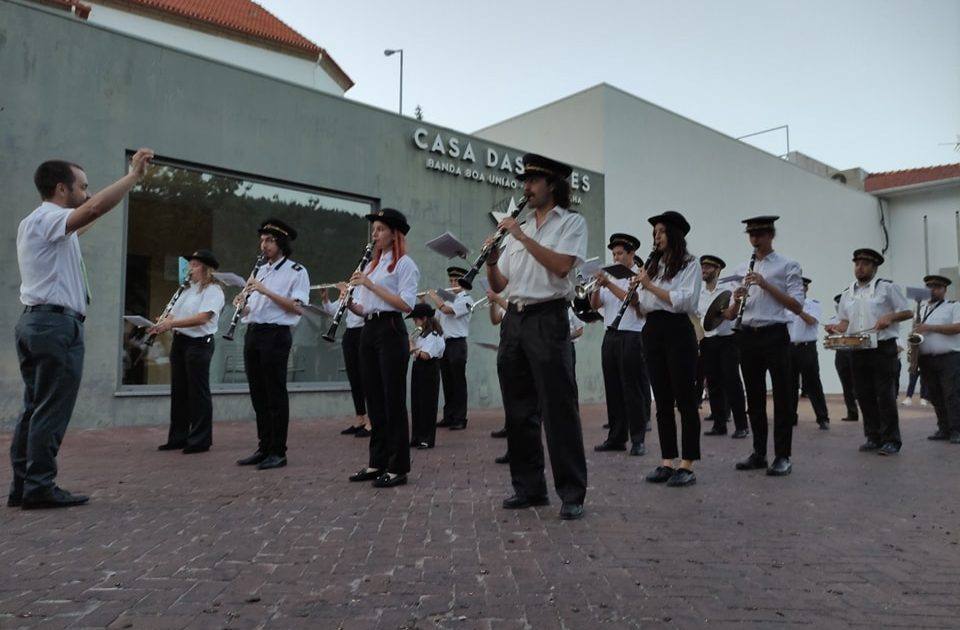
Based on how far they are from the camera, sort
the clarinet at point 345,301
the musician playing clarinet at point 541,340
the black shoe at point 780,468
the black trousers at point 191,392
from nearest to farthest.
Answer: the musician playing clarinet at point 541,340
the clarinet at point 345,301
the black shoe at point 780,468
the black trousers at point 191,392

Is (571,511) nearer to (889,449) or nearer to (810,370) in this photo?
(889,449)

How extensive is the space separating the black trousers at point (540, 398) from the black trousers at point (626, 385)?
297 centimetres

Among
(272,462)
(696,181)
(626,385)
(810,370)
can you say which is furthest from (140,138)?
(696,181)

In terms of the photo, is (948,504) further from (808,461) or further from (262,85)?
(262,85)

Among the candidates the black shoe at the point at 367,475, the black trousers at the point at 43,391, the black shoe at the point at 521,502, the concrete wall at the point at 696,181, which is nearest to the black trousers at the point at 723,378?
the black shoe at the point at 521,502

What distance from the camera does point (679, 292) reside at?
18.0 feet

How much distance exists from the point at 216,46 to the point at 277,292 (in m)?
23.7

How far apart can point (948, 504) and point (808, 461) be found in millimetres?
2133

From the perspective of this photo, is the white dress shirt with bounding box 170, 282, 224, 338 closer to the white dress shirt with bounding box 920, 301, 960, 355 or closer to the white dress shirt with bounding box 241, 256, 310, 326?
the white dress shirt with bounding box 241, 256, 310, 326

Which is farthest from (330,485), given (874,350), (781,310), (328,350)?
(328,350)

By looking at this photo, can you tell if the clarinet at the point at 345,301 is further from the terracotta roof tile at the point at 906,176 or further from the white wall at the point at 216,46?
the terracotta roof tile at the point at 906,176

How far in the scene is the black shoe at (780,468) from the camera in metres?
6.12

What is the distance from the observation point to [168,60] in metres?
10.2

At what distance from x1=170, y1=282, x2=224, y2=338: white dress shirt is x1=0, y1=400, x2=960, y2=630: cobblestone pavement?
1756 mm
